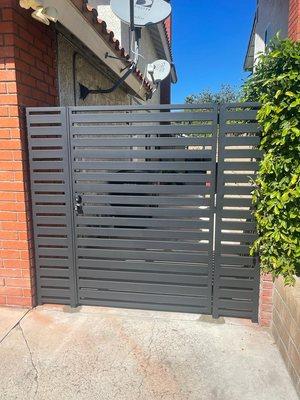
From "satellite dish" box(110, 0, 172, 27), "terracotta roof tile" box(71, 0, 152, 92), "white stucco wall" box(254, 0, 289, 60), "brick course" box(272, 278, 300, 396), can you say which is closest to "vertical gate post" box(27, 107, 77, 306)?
"terracotta roof tile" box(71, 0, 152, 92)

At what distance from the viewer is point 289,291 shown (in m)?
2.59

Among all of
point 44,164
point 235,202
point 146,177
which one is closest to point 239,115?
point 235,202

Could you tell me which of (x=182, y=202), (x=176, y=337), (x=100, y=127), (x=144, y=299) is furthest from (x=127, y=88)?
(x=176, y=337)

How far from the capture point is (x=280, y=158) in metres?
2.57

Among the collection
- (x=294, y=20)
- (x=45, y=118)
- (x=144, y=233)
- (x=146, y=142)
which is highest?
(x=294, y=20)

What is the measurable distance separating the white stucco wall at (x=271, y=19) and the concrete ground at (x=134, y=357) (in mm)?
5469

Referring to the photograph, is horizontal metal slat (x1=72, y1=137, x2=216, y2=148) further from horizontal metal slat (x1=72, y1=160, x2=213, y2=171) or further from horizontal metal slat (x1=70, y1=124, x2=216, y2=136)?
horizontal metal slat (x1=72, y1=160, x2=213, y2=171)

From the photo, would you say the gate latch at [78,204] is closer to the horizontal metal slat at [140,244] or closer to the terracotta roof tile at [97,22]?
the horizontal metal slat at [140,244]

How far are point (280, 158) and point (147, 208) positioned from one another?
4.29 ft

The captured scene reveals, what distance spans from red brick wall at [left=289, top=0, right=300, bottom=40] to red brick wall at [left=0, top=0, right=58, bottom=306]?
3.08 meters

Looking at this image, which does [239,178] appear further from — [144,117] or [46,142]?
[46,142]

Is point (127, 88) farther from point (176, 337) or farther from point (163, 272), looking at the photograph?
point (176, 337)

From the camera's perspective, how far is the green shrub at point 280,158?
A: 244 cm

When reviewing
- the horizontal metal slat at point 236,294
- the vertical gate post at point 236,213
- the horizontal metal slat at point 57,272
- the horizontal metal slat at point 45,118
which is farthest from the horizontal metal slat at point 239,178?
the horizontal metal slat at point 57,272
